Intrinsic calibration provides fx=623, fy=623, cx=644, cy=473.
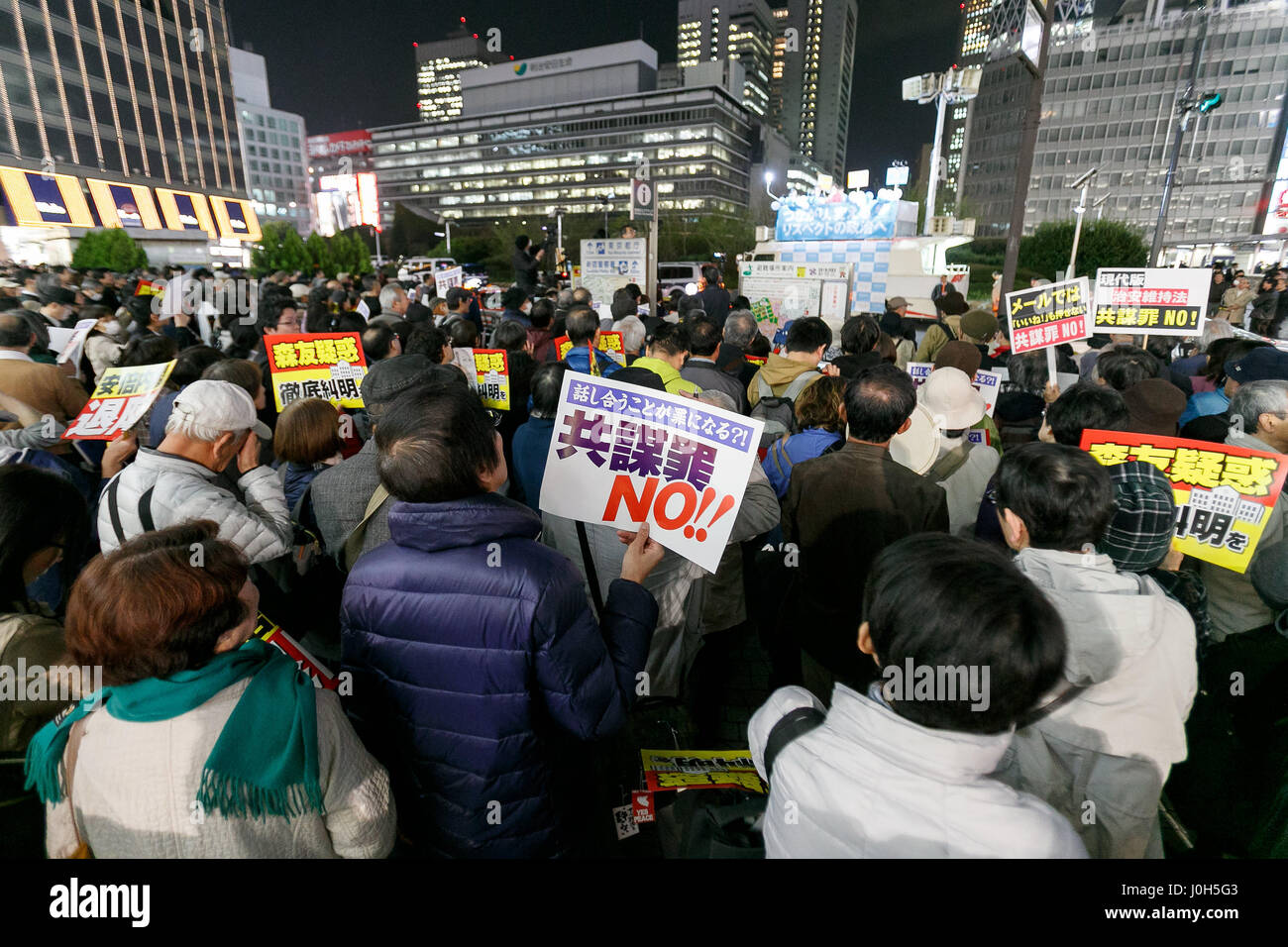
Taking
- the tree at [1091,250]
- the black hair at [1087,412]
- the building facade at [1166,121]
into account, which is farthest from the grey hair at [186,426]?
the building facade at [1166,121]

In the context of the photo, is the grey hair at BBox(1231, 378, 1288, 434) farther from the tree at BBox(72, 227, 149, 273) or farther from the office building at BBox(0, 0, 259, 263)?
the office building at BBox(0, 0, 259, 263)

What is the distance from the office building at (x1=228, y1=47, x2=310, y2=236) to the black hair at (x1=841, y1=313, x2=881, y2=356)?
125908 millimetres

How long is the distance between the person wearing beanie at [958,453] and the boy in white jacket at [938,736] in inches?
94.3

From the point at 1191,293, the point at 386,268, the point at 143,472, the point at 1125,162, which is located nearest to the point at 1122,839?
the point at 143,472

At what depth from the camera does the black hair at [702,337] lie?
495cm

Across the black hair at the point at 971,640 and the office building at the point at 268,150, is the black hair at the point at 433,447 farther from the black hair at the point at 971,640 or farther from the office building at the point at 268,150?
the office building at the point at 268,150

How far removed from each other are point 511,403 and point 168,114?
71137 mm

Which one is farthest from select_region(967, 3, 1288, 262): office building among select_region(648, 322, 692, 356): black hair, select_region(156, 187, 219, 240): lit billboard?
select_region(156, 187, 219, 240): lit billboard

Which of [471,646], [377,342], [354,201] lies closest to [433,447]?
[471,646]

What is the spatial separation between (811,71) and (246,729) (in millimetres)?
205581

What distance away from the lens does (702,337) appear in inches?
197

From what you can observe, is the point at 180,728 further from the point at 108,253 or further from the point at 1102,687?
the point at 108,253

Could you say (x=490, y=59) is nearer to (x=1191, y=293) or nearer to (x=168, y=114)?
(x=168, y=114)

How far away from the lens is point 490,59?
527 ft
